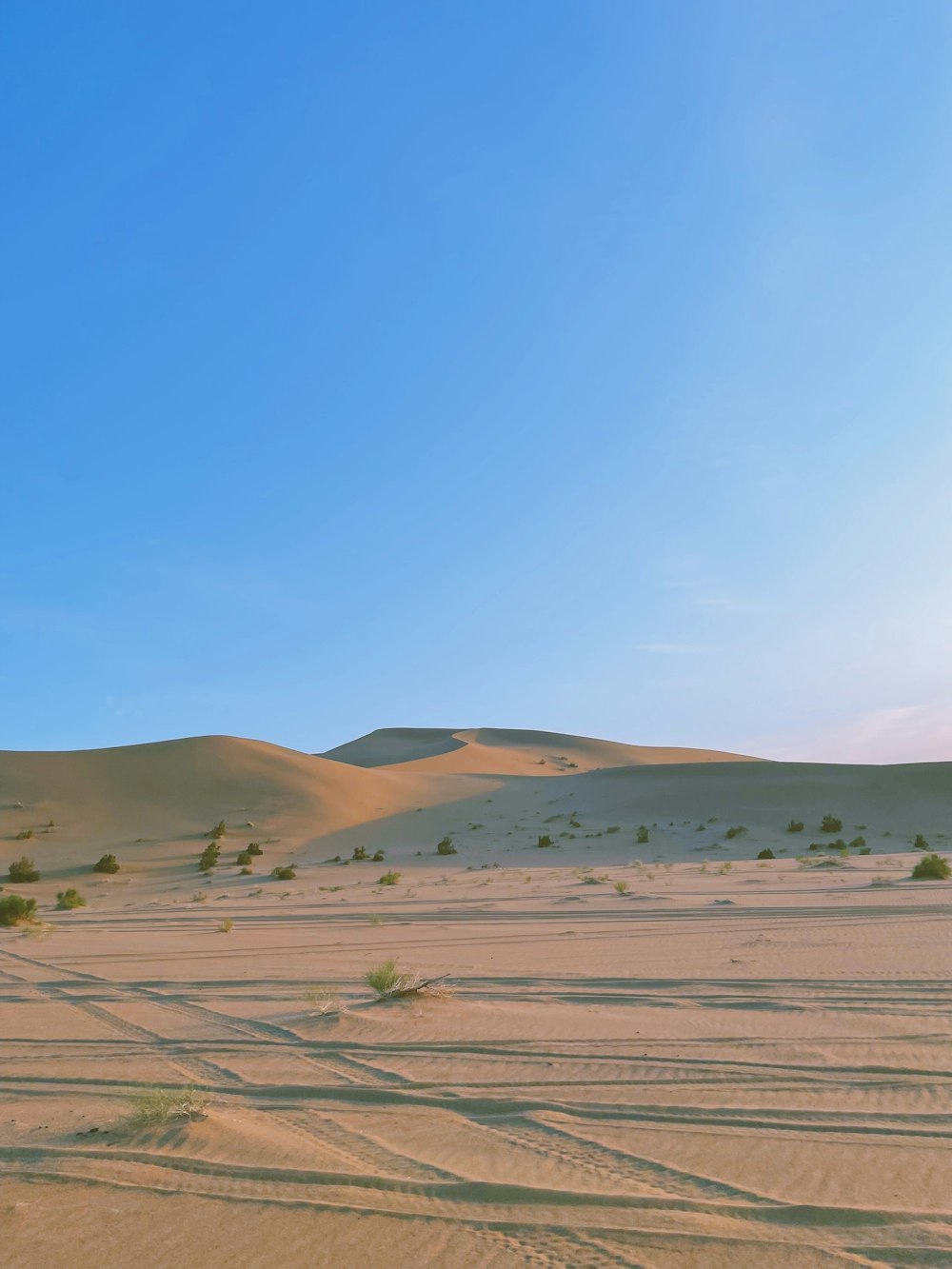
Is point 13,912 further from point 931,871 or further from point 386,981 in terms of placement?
point 931,871

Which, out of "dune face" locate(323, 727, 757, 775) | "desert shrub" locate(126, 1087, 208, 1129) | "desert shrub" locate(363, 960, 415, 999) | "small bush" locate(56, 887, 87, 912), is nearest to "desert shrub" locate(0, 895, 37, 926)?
"small bush" locate(56, 887, 87, 912)

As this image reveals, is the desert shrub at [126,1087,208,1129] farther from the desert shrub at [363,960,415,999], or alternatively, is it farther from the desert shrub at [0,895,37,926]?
the desert shrub at [0,895,37,926]

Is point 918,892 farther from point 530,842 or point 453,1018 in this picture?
point 530,842

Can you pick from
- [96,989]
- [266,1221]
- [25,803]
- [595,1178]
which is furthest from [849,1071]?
[25,803]

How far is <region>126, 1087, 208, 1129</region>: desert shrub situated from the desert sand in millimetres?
50

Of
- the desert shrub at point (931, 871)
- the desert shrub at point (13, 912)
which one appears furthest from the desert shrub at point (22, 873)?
the desert shrub at point (931, 871)

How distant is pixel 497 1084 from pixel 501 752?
94.2 m

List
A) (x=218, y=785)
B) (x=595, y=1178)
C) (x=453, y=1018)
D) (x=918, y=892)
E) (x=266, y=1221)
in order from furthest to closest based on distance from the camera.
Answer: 1. (x=218, y=785)
2. (x=918, y=892)
3. (x=453, y=1018)
4. (x=595, y=1178)
5. (x=266, y=1221)

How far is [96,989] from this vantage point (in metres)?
8.02

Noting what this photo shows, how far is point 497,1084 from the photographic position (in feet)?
15.5

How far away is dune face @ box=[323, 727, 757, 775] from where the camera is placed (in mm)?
88312

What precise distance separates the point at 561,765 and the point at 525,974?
84.7m

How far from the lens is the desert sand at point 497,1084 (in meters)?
3.11

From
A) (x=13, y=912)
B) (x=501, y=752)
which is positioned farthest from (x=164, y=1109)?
(x=501, y=752)
